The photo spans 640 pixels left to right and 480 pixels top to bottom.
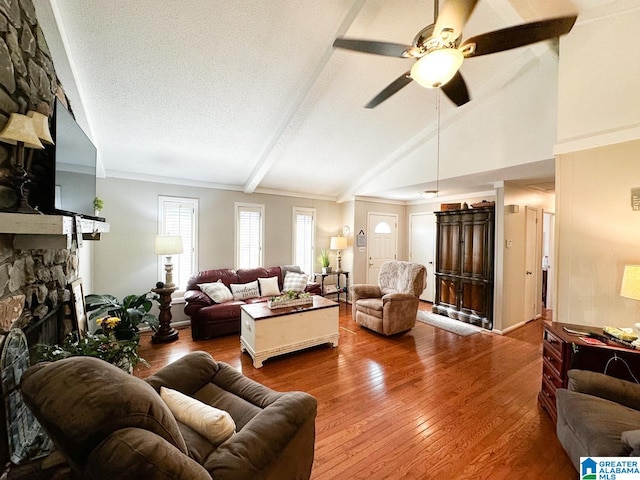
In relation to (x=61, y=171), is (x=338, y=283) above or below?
below

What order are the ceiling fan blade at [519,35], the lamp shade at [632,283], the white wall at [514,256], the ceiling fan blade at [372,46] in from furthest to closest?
the white wall at [514,256], the lamp shade at [632,283], the ceiling fan blade at [372,46], the ceiling fan blade at [519,35]

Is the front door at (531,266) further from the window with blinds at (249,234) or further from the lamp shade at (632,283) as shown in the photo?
the window with blinds at (249,234)

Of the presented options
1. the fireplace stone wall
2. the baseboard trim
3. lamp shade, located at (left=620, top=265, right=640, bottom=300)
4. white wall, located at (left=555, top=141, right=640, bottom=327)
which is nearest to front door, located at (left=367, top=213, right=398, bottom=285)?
the baseboard trim

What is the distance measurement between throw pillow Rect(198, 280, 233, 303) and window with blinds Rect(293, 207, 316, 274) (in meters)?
1.76

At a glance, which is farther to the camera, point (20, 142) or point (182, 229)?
point (182, 229)

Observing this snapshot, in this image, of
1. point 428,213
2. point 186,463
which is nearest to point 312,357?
point 186,463

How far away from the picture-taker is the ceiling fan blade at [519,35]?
1.51 metres

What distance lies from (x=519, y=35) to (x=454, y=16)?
0.51 metres

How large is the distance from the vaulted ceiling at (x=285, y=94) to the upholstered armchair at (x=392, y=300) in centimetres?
151

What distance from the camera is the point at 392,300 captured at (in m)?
3.83

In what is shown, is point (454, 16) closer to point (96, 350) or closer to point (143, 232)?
point (96, 350)

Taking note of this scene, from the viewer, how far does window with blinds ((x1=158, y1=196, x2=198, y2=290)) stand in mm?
4308

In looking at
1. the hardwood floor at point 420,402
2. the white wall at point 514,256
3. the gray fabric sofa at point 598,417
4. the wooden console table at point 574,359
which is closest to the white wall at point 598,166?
the wooden console table at point 574,359

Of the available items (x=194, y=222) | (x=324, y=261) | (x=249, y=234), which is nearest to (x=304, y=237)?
(x=324, y=261)
